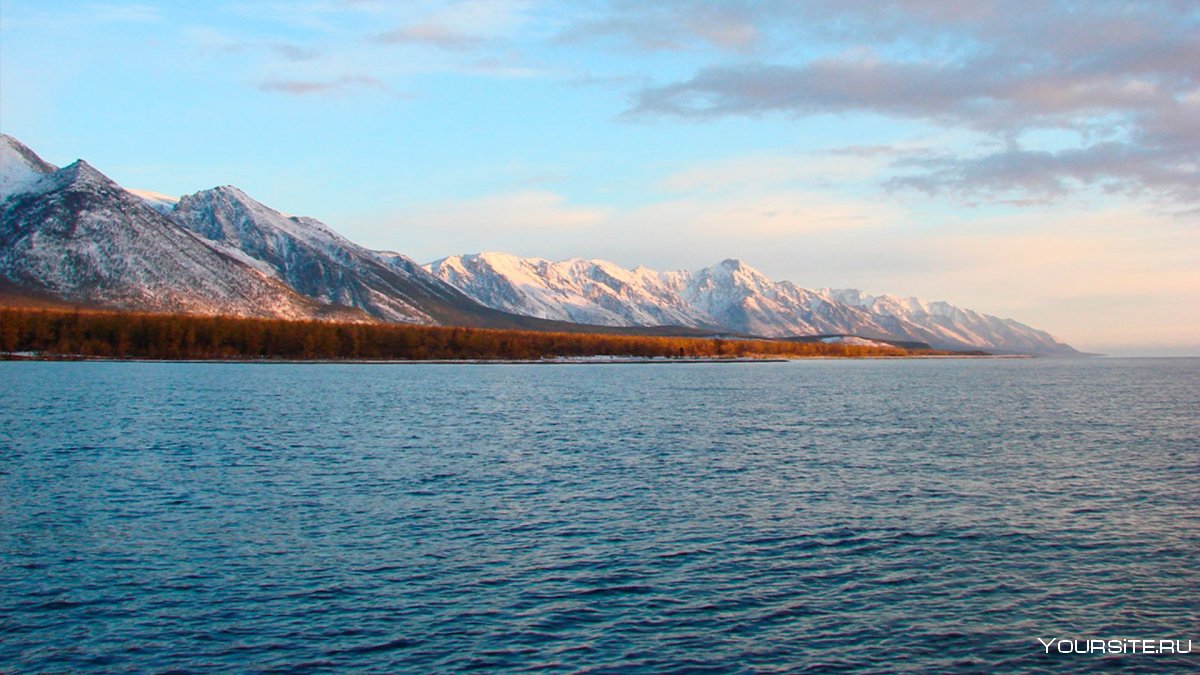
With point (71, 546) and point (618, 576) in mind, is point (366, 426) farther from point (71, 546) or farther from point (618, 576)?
point (618, 576)

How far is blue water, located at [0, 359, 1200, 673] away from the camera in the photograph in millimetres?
28469

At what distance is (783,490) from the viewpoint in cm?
5519

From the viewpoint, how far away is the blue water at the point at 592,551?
28.5 m

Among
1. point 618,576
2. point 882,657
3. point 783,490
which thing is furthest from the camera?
point 783,490

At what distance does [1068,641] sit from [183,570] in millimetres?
31437

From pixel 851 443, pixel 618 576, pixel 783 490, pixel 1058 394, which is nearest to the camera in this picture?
pixel 618 576

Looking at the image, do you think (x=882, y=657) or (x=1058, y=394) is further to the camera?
(x=1058, y=394)

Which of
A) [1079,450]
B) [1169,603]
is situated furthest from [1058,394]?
[1169,603]

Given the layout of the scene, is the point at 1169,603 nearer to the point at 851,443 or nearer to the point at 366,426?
the point at 851,443

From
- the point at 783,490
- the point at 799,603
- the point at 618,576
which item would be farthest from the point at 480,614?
the point at 783,490

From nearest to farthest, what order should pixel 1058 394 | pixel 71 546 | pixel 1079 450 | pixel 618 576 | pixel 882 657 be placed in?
pixel 882 657
pixel 618 576
pixel 71 546
pixel 1079 450
pixel 1058 394

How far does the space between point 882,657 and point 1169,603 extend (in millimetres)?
12256

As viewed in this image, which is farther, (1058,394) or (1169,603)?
(1058,394)

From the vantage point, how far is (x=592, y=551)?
39.9 m
